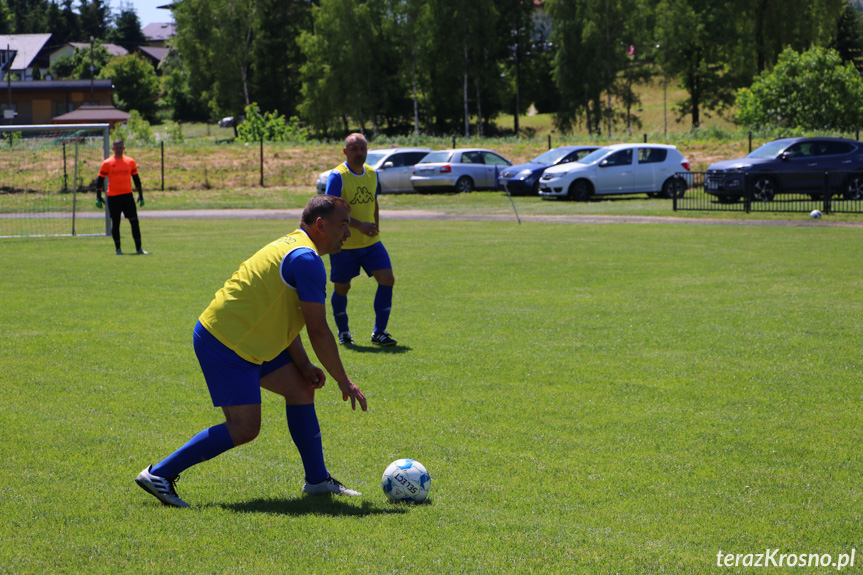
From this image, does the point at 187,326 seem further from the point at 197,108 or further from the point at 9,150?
the point at 197,108

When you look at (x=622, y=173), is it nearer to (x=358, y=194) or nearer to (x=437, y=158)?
(x=437, y=158)

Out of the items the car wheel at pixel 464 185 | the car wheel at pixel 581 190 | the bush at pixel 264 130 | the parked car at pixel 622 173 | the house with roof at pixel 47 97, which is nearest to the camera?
the parked car at pixel 622 173

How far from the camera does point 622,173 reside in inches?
1173

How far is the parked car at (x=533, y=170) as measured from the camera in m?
32.2

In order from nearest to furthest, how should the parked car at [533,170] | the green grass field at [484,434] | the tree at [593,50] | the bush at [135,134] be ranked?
the green grass field at [484,434] → the parked car at [533,170] → the bush at [135,134] → the tree at [593,50]

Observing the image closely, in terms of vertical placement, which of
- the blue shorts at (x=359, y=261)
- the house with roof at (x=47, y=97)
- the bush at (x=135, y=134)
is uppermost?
the house with roof at (x=47, y=97)

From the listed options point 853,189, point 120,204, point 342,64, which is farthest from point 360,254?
point 342,64

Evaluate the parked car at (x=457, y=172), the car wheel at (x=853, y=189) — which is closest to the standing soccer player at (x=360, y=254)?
the car wheel at (x=853, y=189)

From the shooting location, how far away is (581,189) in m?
30.0

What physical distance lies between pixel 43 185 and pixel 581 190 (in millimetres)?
17319

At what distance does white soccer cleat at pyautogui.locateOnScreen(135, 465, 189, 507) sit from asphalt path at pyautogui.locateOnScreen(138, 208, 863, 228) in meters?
19.4

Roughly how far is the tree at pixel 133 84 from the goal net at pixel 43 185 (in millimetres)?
62361

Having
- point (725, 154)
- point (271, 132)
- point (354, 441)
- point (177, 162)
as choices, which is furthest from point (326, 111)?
point (354, 441)

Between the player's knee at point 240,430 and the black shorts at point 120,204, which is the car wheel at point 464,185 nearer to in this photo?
the black shorts at point 120,204
